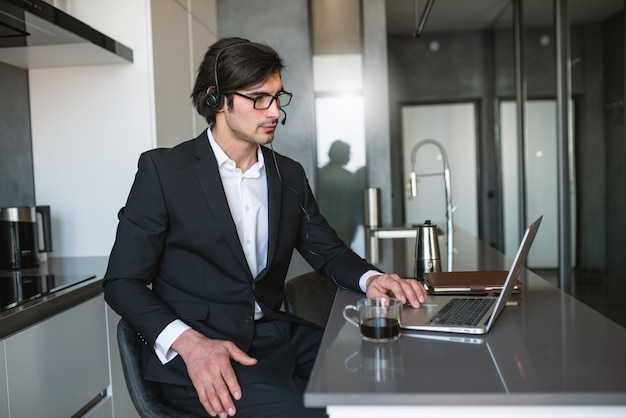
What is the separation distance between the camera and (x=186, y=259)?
1693mm

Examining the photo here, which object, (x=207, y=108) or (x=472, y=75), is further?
(x=472, y=75)

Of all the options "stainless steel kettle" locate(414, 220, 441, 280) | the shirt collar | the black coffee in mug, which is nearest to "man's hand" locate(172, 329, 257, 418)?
the black coffee in mug

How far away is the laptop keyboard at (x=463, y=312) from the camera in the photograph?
1.36 metres

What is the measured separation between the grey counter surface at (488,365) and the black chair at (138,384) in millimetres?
441

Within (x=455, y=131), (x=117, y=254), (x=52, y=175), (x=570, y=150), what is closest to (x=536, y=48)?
(x=570, y=150)

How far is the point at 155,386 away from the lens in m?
1.57

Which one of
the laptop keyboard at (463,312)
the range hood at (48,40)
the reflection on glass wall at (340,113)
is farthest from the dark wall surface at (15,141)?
the reflection on glass wall at (340,113)

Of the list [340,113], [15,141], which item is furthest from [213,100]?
[340,113]

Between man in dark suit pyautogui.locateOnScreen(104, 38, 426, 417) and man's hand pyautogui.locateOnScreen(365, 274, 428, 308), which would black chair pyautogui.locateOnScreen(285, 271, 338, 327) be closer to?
man in dark suit pyautogui.locateOnScreen(104, 38, 426, 417)

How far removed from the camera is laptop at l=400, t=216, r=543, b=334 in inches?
51.7

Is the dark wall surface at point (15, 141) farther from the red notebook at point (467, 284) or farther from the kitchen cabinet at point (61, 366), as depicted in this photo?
the red notebook at point (467, 284)

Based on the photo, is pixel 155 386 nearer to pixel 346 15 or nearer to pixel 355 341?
pixel 355 341

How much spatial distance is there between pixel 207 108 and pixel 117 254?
481mm

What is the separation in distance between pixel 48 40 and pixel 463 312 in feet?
6.11
